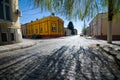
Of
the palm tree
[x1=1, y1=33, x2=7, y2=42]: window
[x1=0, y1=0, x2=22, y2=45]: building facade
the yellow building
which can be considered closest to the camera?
the palm tree

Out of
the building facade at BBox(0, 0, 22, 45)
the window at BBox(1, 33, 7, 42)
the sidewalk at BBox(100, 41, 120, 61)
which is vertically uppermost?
the building facade at BBox(0, 0, 22, 45)

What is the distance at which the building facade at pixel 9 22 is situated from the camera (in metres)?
15.6

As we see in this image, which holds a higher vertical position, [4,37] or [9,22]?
[9,22]

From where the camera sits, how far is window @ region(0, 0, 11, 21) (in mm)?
15463

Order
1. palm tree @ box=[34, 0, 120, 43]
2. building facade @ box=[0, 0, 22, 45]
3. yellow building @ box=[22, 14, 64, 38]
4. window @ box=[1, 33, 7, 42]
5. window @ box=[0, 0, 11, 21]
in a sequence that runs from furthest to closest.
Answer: yellow building @ box=[22, 14, 64, 38], window @ box=[1, 33, 7, 42], building facade @ box=[0, 0, 22, 45], window @ box=[0, 0, 11, 21], palm tree @ box=[34, 0, 120, 43]

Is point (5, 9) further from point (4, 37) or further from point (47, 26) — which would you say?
point (47, 26)

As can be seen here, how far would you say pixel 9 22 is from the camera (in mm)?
16234

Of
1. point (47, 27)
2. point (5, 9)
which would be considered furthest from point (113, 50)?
point (47, 27)

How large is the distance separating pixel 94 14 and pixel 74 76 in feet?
13.7

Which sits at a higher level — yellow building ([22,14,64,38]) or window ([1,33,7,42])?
yellow building ([22,14,64,38])

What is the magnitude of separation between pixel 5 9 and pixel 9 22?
137 cm

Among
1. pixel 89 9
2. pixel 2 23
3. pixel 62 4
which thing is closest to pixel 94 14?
pixel 89 9

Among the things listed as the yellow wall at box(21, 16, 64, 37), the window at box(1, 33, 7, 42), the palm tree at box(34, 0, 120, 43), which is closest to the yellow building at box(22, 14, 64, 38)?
the yellow wall at box(21, 16, 64, 37)

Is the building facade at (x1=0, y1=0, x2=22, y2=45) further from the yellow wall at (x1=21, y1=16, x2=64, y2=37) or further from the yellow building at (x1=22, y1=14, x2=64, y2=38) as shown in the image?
the yellow wall at (x1=21, y1=16, x2=64, y2=37)
